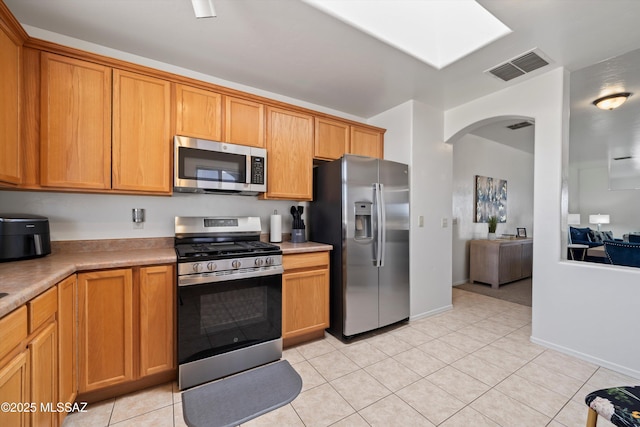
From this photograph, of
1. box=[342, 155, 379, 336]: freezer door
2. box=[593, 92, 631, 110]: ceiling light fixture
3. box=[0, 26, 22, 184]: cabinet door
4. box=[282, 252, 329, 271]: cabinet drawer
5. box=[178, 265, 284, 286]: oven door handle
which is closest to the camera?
box=[0, 26, 22, 184]: cabinet door

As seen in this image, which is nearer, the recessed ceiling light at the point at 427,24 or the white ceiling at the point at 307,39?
the white ceiling at the point at 307,39

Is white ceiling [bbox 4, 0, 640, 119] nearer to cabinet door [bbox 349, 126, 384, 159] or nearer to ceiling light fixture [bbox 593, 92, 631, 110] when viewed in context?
cabinet door [bbox 349, 126, 384, 159]

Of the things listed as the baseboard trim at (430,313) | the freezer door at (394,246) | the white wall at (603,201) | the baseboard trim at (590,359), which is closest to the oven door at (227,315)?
→ the freezer door at (394,246)

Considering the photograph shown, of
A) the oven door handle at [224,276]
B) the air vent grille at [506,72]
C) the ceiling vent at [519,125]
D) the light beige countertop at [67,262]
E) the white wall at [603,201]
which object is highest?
the ceiling vent at [519,125]

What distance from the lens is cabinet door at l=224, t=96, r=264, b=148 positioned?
2430 millimetres

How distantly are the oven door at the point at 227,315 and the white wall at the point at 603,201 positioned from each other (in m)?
9.41

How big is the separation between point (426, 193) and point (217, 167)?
2409 mm

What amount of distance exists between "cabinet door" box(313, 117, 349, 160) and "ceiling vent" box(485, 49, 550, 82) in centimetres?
152

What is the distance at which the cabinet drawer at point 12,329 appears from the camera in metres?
0.94

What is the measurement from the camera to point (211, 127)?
2352mm

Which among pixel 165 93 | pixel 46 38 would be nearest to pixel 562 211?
pixel 165 93

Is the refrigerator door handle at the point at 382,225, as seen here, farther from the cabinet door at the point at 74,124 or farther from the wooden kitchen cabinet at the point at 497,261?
the wooden kitchen cabinet at the point at 497,261

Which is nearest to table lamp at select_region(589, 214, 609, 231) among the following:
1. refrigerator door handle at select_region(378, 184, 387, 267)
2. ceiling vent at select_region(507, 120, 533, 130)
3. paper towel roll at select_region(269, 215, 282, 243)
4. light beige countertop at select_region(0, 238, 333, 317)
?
ceiling vent at select_region(507, 120, 533, 130)

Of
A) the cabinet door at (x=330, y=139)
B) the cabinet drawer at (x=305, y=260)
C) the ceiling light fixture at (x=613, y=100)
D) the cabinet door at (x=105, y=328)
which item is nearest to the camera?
the cabinet door at (x=105, y=328)
